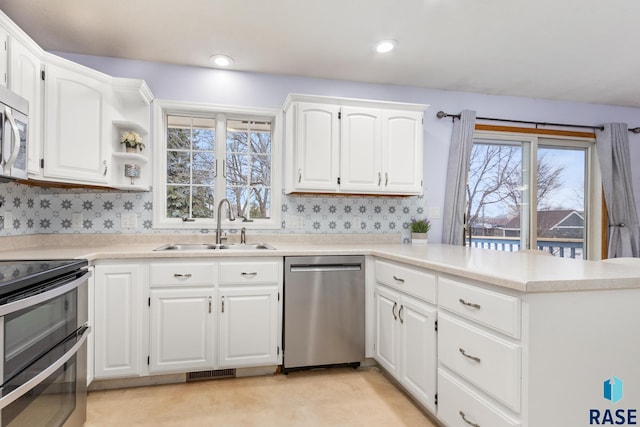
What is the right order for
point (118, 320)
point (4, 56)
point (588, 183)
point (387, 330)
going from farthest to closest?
point (588, 183) < point (387, 330) < point (118, 320) < point (4, 56)

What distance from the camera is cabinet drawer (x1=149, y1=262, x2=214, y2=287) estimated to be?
7.36 feet

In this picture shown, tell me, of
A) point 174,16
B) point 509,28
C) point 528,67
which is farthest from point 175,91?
point 528,67

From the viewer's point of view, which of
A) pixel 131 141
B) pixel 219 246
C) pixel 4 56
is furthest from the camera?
pixel 219 246

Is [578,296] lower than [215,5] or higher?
lower

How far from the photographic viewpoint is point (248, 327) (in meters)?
2.36

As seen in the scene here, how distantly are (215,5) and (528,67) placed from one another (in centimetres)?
250

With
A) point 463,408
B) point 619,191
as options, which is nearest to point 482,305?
point 463,408

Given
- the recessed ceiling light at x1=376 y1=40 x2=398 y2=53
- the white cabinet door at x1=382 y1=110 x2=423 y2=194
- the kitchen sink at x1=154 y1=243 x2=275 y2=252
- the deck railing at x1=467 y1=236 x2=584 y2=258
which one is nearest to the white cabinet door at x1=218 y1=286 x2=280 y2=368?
the kitchen sink at x1=154 y1=243 x2=275 y2=252

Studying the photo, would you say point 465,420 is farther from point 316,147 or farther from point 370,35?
point 370,35

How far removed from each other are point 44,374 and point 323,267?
159cm

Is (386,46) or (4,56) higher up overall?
(386,46)

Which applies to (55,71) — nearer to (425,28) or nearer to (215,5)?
(215,5)

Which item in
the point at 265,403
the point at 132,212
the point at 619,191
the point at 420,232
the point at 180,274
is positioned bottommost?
the point at 265,403

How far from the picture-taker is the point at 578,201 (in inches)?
149
